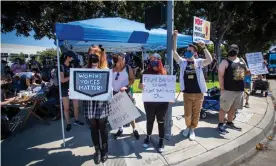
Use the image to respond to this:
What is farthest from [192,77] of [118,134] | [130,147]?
[118,134]

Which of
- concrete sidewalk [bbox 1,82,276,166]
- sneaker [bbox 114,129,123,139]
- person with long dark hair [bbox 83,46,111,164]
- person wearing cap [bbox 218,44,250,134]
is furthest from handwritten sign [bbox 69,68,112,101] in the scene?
person wearing cap [bbox 218,44,250,134]

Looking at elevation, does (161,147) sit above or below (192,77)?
below

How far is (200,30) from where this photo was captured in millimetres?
4719

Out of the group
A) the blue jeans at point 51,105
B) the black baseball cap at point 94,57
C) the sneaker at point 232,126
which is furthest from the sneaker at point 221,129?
the blue jeans at point 51,105

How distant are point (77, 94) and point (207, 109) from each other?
12.3ft

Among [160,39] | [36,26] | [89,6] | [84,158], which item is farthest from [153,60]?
[36,26]

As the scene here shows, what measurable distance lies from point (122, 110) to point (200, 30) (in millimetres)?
2304

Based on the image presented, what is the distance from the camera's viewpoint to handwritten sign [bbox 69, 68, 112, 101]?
3.67 metres

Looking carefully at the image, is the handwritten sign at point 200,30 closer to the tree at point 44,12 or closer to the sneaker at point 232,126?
the sneaker at point 232,126

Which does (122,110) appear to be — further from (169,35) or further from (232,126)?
(232,126)

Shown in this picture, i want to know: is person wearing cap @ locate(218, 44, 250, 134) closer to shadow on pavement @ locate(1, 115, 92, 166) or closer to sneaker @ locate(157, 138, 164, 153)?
sneaker @ locate(157, 138, 164, 153)

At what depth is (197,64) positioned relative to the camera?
4488 millimetres

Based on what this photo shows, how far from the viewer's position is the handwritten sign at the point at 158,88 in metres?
4.03

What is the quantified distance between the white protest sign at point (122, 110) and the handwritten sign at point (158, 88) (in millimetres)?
454
